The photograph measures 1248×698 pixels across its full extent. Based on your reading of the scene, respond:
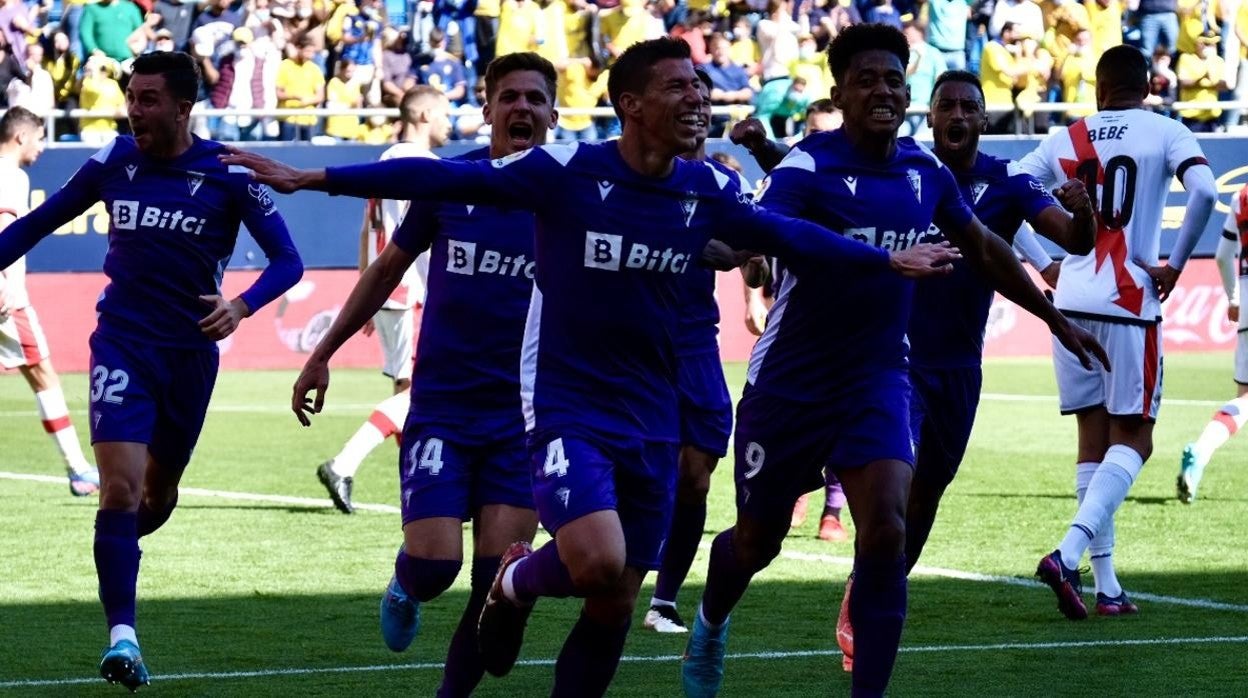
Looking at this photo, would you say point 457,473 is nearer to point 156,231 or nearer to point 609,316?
point 609,316

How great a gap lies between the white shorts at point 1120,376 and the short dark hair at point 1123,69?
1080 millimetres

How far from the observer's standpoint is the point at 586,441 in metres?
6.06

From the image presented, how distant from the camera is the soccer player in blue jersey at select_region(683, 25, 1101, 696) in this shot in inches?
273

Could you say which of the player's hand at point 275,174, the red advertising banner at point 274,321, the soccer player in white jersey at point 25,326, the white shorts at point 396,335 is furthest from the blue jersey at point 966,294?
the red advertising banner at point 274,321

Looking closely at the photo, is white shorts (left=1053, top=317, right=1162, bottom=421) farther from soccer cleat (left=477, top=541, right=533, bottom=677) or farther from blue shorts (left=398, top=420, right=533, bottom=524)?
soccer cleat (left=477, top=541, right=533, bottom=677)

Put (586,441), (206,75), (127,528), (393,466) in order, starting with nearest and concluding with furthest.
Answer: (586,441)
(127,528)
(393,466)
(206,75)

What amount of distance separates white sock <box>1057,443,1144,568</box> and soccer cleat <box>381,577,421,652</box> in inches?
123

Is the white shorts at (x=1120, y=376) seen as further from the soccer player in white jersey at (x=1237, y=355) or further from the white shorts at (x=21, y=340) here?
the white shorts at (x=21, y=340)

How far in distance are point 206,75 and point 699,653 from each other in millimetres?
18525

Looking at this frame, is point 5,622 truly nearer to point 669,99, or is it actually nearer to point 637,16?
point 669,99

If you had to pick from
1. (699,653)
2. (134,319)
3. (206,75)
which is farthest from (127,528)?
(206,75)

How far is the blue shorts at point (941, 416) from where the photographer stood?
835 cm

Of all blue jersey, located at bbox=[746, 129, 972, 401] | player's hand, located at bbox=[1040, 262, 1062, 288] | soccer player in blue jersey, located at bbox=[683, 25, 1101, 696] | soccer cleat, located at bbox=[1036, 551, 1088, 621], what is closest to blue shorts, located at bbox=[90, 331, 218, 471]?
soccer player in blue jersey, located at bbox=[683, 25, 1101, 696]

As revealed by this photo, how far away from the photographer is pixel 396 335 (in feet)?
45.7
